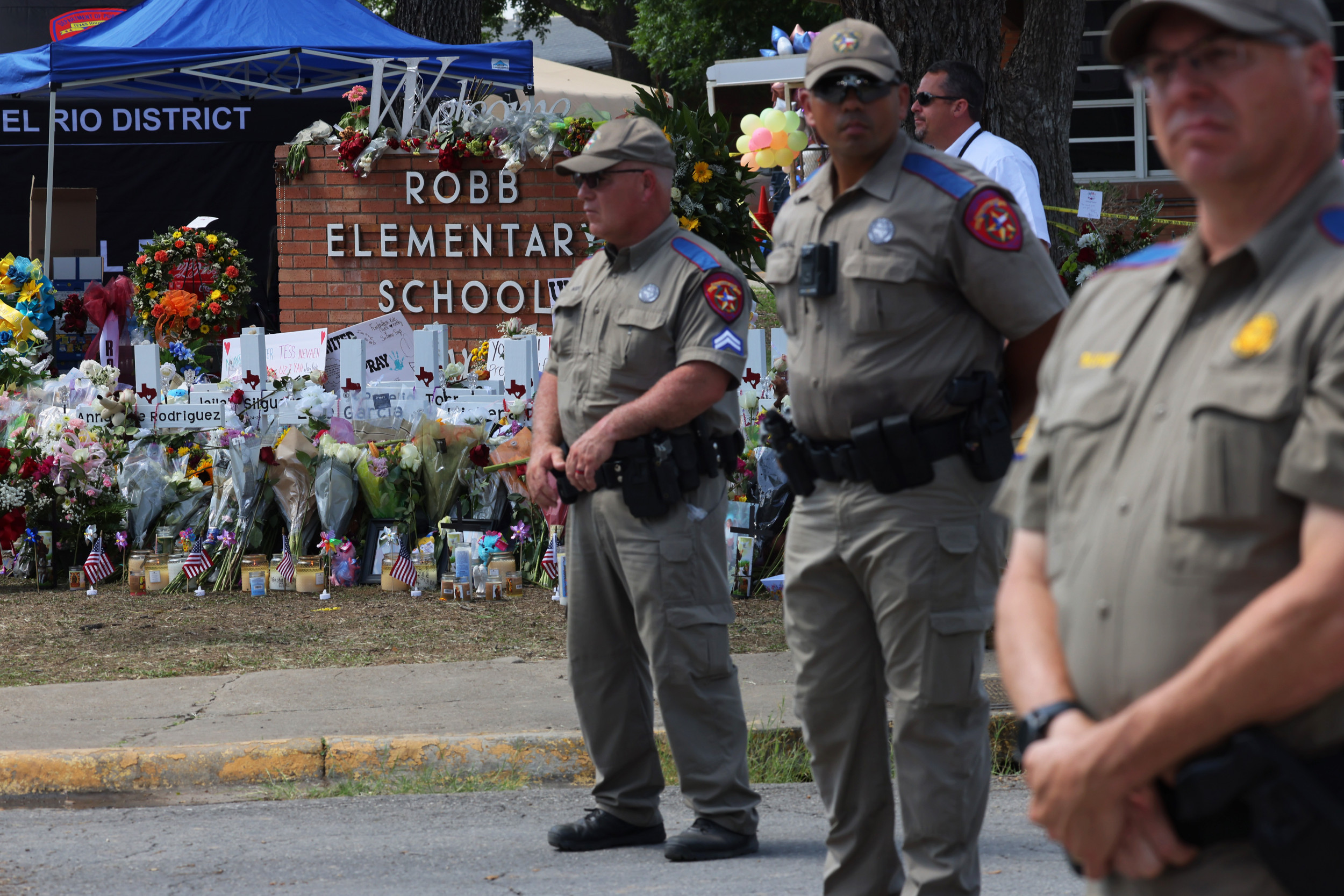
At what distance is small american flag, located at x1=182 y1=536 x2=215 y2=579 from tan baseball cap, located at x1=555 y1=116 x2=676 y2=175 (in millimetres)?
4541

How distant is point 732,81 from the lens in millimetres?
15078

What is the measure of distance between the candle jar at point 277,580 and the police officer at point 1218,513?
6463mm

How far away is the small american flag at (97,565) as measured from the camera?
7879 mm

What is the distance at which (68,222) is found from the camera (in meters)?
13.8

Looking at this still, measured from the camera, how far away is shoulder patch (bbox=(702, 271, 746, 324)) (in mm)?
4012

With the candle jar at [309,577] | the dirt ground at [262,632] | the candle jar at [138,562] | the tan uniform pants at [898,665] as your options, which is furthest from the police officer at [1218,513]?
the candle jar at [138,562]

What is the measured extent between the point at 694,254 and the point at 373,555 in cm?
433

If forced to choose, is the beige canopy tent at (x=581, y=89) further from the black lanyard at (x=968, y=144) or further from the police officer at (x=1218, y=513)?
the police officer at (x=1218, y=513)

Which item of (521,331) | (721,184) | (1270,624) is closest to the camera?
(1270,624)

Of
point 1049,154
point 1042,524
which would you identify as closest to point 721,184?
point 1049,154

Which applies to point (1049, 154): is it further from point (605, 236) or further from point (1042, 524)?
Answer: point (1042, 524)

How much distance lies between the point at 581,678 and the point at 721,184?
4047 mm

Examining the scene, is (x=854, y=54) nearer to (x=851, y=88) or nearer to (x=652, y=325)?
(x=851, y=88)

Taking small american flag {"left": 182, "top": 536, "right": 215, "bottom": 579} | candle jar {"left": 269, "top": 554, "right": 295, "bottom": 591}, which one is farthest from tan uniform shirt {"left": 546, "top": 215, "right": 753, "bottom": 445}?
small american flag {"left": 182, "top": 536, "right": 215, "bottom": 579}
